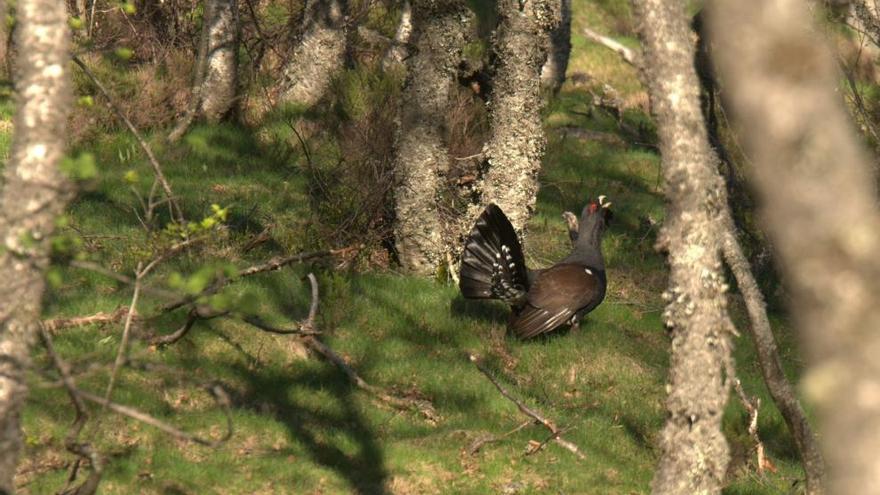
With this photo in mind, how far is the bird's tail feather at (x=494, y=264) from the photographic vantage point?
12328 millimetres

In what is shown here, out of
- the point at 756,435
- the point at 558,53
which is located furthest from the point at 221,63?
the point at 756,435

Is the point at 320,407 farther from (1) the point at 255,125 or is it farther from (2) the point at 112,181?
(1) the point at 255,125

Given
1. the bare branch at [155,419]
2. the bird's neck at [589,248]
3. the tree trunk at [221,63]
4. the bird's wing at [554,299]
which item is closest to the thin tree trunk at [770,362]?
the bare branch at [155,419]

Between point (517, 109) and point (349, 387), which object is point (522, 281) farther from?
point (349, 387)

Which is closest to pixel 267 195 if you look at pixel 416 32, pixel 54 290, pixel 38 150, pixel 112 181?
pixel 112 181

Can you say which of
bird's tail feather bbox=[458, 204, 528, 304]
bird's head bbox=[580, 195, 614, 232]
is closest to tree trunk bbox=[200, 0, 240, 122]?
bird's tail feather bbox=[458, 204, 528, 304]

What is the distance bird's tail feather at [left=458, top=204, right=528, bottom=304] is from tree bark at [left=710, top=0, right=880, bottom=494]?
9.79 meters

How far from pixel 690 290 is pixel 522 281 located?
6.78m

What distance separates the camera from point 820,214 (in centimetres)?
239

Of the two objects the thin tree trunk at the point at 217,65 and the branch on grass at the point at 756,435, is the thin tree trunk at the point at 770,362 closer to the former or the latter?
the branch on grass at the point at 756,435

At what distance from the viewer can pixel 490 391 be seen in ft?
35.6

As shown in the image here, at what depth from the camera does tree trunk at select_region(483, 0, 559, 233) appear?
1314cm

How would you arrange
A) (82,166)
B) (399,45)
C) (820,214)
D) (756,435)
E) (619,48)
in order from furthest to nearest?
(399,45) → (756,435) → (619,48) → (82,166) → (820,214)

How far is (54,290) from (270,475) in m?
3.09
